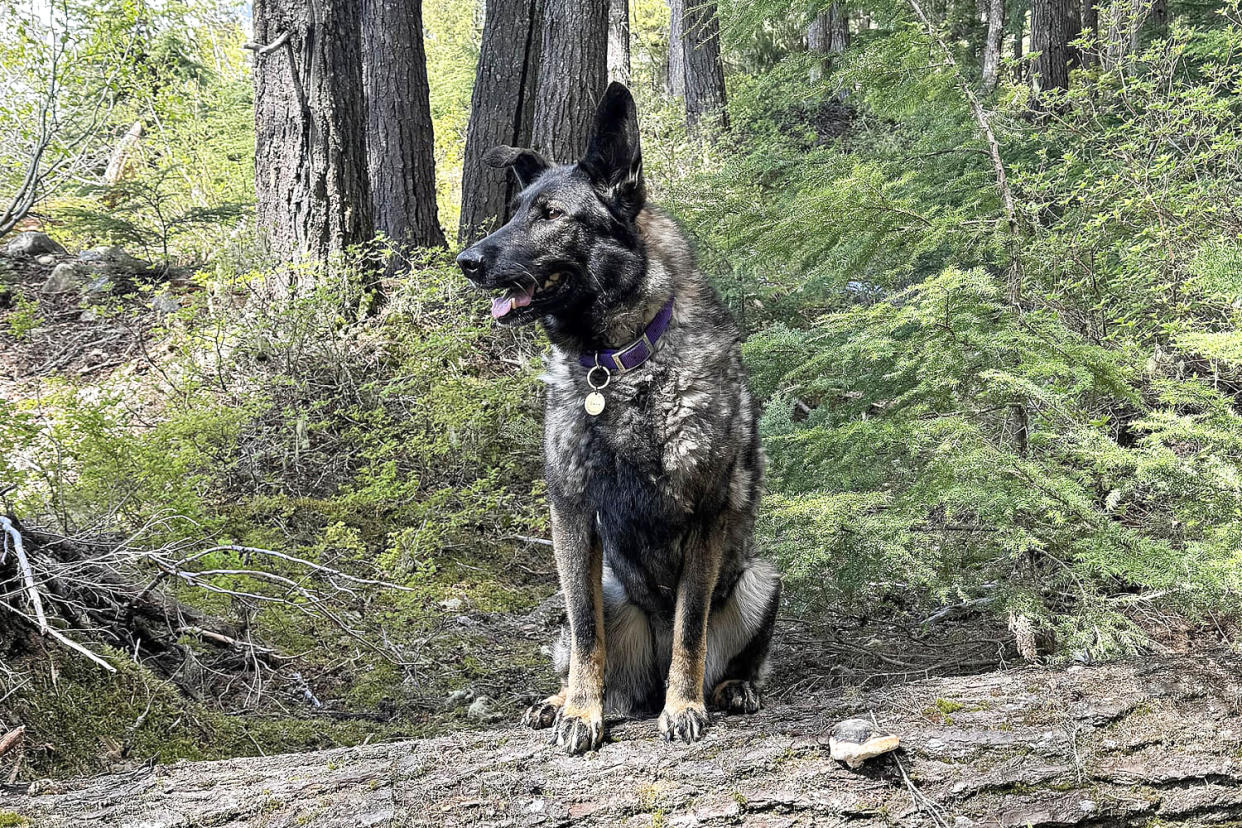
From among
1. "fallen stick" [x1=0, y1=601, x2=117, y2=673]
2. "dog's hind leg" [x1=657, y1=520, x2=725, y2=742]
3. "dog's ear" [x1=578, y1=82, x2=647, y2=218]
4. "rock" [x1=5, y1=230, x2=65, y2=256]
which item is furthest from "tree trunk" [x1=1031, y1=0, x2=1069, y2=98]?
"rock" [x1=5, y1=230, x2=65, y2=256]

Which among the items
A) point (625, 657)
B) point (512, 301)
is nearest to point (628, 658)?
point (625, 657)

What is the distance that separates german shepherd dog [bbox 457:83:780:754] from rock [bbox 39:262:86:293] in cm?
833

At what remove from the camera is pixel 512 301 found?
2.92 m

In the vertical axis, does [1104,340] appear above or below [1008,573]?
above

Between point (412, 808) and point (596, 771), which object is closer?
point (412, 808)

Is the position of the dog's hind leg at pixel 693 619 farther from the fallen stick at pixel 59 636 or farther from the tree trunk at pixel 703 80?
the tree trunk at pixel 703 80

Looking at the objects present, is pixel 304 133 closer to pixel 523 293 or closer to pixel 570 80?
pixel 570 80

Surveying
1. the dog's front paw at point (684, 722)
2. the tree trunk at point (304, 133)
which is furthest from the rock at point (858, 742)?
the tree trunk at point (304, 133)

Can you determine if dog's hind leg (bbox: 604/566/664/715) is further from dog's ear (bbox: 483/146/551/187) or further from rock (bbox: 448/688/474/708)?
dog's ear (bbox: 483/146/551/187)

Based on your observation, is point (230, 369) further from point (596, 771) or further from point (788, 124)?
point (788, 124)

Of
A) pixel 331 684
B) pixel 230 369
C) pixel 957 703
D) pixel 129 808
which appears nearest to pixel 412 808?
pixel 129 808

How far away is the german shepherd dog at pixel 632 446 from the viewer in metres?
2.76

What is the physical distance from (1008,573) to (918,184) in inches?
85.5

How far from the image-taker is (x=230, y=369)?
6.37m
